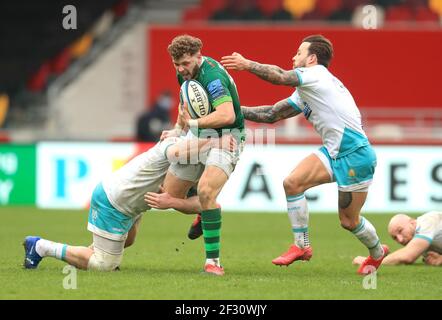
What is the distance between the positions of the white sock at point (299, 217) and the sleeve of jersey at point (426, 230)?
109 cm

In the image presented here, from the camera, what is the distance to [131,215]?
9.63 metres

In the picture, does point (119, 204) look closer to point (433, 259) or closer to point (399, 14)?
point (433, 259)

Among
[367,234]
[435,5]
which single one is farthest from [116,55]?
[367,234]

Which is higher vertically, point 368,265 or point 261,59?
point 261,59

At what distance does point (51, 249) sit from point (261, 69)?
2295 millimetres

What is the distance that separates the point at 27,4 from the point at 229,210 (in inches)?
426

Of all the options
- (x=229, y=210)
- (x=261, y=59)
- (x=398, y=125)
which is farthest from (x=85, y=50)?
(x=229, y=210)

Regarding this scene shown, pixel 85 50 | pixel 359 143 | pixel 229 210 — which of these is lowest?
pixel 229 210

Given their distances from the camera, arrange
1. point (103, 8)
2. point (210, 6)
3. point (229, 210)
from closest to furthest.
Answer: point (229, 210) < point (210, 6) < point (103, 8)

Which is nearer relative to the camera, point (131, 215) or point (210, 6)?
point (131, 215)

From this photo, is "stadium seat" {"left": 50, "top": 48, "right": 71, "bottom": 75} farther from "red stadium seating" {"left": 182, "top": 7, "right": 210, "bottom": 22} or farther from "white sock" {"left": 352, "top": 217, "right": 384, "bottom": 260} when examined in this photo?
"white sock" {"left": 352, "top": 217, "right": 384, "bottom": 260}

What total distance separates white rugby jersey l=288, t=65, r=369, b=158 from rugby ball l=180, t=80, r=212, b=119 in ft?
2.82

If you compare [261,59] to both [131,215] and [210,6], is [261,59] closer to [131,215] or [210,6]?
[210,6]

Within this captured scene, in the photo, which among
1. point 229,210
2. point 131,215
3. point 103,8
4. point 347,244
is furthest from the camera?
point 103,8
